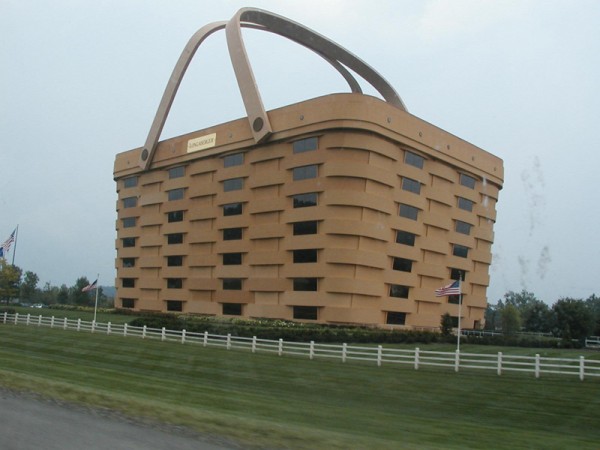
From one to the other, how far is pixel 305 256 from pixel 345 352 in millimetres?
22558

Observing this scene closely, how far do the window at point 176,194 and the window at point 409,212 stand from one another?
84.8 feet

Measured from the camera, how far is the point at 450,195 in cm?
5703

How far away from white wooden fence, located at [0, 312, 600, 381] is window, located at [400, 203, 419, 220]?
63.2 ft

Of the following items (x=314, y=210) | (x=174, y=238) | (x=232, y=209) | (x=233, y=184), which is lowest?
(x=174, y=238)

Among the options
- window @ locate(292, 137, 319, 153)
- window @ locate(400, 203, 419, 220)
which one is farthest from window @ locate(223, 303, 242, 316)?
window @ locate(400, 203, 419, 220)

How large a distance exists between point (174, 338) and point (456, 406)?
81.6 ft

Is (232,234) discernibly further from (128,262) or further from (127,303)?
(127,303)

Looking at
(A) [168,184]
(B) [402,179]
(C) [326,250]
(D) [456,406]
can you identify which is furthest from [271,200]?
(D) [456,406]

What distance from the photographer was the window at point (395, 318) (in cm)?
5098

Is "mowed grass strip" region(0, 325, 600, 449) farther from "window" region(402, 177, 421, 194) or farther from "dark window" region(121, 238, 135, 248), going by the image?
"dark window" region(121, 238, 135, 248)

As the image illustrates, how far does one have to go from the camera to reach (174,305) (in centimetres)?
6400

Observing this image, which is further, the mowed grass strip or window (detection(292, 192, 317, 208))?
window (detection(292, 192, 317, 208))

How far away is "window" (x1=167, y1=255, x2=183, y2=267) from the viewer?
63.5 meters

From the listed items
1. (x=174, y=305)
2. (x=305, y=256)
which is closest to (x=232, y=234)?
(x=305, y=256)
